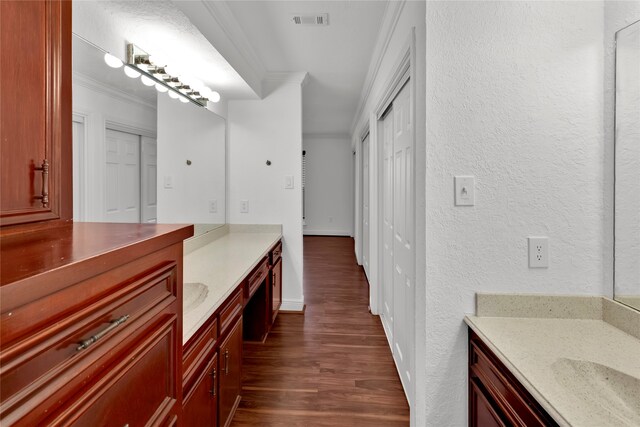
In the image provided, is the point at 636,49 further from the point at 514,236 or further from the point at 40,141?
the point at 40,141

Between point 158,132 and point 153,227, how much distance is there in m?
1.38

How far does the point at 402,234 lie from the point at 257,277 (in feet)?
3.40

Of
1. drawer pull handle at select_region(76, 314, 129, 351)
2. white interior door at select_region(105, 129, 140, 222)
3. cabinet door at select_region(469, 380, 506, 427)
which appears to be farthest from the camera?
white interior door at select_region(105, 129, 140, 222)

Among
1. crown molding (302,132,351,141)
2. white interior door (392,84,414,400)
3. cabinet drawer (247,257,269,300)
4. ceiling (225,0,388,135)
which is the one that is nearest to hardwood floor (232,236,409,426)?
white interior door (392,84,414,400)

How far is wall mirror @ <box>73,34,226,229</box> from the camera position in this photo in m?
1.38

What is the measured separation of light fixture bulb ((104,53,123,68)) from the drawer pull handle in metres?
1.32

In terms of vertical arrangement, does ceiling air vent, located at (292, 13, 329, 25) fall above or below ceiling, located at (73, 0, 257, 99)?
above

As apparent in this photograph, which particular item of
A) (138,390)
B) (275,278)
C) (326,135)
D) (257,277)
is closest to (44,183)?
(138,390)

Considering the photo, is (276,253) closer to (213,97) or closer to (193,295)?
(213,97)

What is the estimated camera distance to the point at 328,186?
8383mm

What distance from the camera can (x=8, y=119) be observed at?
2.13ft

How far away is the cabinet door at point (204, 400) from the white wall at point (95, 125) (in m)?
0.79

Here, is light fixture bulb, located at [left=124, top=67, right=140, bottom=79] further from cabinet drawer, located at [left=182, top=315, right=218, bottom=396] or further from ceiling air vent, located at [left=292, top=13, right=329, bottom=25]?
cabinet drawer, located at [left=182, top=315, right=218, bottom=396]

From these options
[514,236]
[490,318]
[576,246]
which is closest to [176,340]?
[490,318]
